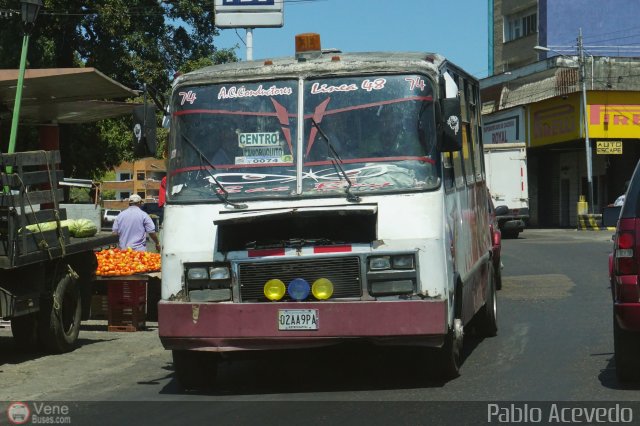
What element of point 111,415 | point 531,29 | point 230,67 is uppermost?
point 531,29

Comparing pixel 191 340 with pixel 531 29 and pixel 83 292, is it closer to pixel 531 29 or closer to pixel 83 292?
pixel 83 292

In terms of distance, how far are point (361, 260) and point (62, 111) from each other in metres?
6.67

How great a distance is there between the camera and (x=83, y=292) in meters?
12.5

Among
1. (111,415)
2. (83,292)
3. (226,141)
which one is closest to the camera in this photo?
(111,415)

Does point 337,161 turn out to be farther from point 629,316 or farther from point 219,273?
point 629,316

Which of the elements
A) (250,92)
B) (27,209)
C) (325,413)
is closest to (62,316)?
(27,209)

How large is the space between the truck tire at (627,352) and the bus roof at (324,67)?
100 inches

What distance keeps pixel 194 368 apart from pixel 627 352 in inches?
137

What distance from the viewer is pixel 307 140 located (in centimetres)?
869

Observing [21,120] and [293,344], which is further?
[21,120]

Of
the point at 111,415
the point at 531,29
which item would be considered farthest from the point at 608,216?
the point at 531,29

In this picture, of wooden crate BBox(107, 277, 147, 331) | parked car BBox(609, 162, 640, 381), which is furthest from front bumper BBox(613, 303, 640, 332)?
wooden crate BBox(107, 277, 147, 331)

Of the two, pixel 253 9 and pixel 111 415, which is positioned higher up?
pixel 253 9

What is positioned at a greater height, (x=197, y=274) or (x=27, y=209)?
(x=27, y=209)
